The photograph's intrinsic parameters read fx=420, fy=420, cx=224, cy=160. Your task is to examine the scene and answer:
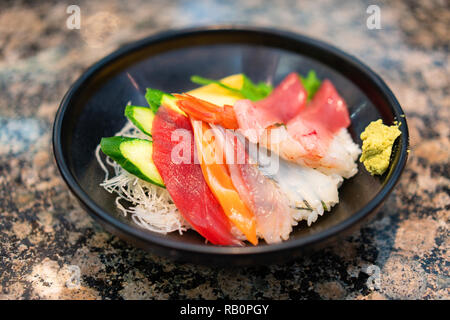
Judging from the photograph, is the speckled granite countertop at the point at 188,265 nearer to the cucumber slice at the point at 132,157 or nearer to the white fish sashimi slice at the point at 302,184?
the white fish sashimi slice at the point at 302,184

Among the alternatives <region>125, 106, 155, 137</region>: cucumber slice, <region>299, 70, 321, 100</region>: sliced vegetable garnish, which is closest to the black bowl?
<region>299, 70, 321, 100</region>: sliced vegetable garnish

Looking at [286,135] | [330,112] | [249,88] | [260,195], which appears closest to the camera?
[260,195]

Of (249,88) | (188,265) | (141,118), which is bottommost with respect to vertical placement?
(188,265)

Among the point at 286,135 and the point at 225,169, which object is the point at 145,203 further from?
the point at 286,135

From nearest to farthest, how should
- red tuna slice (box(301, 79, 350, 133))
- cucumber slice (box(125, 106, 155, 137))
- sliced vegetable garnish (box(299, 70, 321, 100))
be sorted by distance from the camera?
cucumber slice (box(125, 106, 155, 137))
red tuna slice (box(301, 79, 350, 133))
sliced vegetable garnish (box(299, 70, 321, 100))

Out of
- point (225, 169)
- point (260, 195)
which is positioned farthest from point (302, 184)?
point (225, 169)

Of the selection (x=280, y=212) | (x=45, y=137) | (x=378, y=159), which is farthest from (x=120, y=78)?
(x=378, y=159)

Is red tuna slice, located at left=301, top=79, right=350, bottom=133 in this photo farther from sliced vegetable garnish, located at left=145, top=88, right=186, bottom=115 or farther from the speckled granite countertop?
sliced vegetable garnish, located at left=145, top=88, right=186, bottom=115
